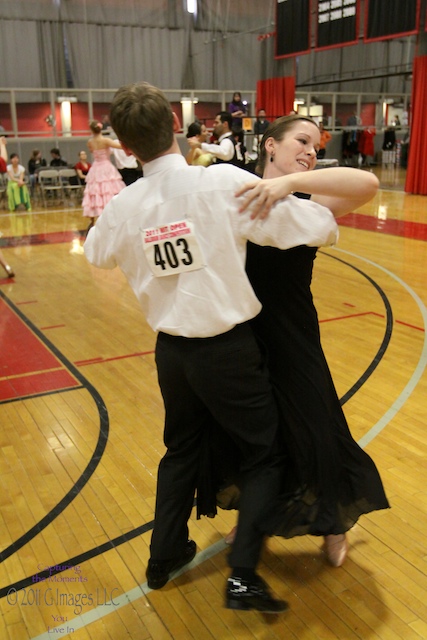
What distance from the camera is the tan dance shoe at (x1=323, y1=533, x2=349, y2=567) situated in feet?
7.38

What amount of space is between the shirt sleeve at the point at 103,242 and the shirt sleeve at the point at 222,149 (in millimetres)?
7422

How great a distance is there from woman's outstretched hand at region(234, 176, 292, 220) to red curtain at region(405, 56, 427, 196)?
12.5m

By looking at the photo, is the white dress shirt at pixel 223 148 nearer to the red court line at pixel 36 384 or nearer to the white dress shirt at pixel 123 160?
the white dress shirt at pixel 123 160

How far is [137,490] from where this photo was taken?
280cm

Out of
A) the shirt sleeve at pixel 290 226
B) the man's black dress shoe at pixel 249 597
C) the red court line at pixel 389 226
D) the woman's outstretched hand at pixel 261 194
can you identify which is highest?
the woman's outstretched hand at pixel 261 194

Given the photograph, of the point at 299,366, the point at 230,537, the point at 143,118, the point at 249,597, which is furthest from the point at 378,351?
the point at 143,118

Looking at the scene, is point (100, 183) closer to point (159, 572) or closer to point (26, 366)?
point (26, 366)

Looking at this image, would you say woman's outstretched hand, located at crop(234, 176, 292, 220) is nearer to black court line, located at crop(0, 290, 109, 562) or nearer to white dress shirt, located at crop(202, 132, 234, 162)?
black court line, located at crop(0, 290, 109, 562)

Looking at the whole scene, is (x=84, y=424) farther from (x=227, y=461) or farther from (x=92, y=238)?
(x=92, y=238)

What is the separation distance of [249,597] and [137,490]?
1090 millimetres

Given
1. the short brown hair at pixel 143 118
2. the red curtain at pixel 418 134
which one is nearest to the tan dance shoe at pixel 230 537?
the short brown hair at pixel 143 118

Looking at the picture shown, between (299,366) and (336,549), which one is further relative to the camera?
(336,549)

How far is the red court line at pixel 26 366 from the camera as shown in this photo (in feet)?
13.1

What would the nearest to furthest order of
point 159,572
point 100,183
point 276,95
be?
point 159,572 → point 100,183 → point 276,95
